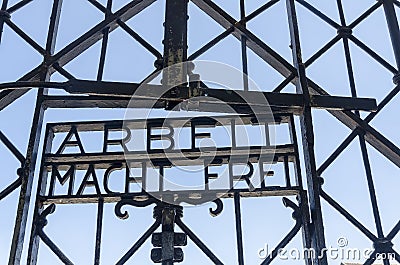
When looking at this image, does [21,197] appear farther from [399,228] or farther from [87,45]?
[399,228]

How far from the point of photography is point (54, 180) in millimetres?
1226

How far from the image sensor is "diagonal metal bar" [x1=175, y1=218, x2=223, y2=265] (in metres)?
1.14

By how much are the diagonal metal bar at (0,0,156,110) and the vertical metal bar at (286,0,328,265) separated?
455 mm

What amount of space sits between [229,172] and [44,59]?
58 cm

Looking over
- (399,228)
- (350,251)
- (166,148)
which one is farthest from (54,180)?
(399,228)

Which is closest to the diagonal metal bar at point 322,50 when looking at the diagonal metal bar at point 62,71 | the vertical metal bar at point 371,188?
the vertical metal bar at point 371,188

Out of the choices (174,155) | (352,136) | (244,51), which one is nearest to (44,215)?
(174,155)

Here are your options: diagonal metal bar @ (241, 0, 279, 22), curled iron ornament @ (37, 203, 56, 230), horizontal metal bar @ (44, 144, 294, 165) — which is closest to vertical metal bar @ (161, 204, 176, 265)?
horizontal metal bar @ (44, 144, 294, 165)

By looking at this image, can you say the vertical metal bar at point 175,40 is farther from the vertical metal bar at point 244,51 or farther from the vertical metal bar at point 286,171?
the vertical metal bar at point 286,171

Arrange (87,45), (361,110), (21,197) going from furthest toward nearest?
1. (87,45)
2. (361,110)
3. (21,197)

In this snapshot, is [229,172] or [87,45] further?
[87,45]

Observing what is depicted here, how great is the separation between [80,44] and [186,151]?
17.2 inches

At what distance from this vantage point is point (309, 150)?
1.18 metres

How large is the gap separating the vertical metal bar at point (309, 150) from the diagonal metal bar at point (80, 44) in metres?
0.45
